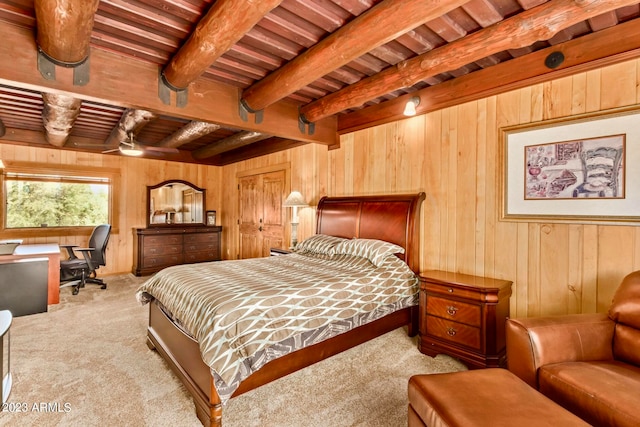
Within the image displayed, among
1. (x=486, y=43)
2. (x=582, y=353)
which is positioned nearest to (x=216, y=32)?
(x=486, y=43)

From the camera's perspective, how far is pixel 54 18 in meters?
1.72

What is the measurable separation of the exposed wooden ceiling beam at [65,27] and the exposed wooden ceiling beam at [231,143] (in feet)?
7.70

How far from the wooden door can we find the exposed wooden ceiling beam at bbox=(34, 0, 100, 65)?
3.36 metres

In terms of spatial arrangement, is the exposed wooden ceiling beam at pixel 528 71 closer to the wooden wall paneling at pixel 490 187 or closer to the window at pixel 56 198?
the wooden wall paneling at pixel 490 187

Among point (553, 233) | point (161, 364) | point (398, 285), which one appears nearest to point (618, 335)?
point (553, 233)

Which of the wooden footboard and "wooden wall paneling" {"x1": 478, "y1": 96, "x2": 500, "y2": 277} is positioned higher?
"wooden wall paneling" {"x1": 478, "y1": 96, "x2": 500, "y2": 277}

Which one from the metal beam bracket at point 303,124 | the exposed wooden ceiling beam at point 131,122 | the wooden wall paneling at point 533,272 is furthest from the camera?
the metal beam bracket at point 303,124

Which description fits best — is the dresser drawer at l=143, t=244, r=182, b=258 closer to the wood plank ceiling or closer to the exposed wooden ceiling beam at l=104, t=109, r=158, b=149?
the exposed wooden ceiling beam at l=104, t=109, r=158, b=149

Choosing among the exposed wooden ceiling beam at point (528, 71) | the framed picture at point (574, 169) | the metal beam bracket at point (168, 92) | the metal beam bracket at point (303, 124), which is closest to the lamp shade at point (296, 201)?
the metal beam bracket at point (303, 124)

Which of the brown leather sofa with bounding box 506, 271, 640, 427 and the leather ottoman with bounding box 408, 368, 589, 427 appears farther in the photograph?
the brown leather sofa with bounding box 506, 271, 640, 427

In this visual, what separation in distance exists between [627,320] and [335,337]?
1825 millimetres

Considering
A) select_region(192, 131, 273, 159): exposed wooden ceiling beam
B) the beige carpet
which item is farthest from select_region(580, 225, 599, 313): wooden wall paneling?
select_region(192, 131, 273, 159): exposed wooden ceiling beam

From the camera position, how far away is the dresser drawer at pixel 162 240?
229 inches

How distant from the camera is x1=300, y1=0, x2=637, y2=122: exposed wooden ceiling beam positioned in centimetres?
183
